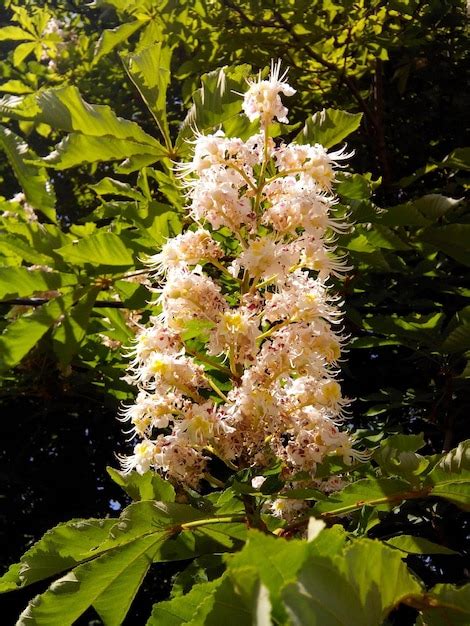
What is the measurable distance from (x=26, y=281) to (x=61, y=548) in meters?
0.56

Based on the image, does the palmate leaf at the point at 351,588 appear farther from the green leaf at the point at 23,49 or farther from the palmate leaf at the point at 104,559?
the green leaf at the point at 23,49

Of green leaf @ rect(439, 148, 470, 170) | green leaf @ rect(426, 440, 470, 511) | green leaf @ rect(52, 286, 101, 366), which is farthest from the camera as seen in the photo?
green leaf @ rect(439, 148, 470, 170)

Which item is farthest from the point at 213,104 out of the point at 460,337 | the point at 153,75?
the point at 460,337

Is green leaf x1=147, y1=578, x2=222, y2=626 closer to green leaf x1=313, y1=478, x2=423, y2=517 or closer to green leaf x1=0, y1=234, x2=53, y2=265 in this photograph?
green leaf x1=313, y1=478, x2=423, y2=517

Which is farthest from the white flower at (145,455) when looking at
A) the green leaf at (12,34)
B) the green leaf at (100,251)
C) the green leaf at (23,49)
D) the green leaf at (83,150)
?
the green leaf at (23,49)

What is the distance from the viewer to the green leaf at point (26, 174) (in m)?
1.55

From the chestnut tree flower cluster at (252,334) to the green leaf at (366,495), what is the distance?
13 centimetres

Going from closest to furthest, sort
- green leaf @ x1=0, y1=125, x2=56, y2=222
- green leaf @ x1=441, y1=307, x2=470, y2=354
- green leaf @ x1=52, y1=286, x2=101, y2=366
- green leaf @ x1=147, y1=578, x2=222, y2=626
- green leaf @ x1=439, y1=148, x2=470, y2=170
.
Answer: green leaf @ x1=147, y1=578, x2=222, y2=626, green leaf @ x1=52, y1=286, x2=101, y2=366, green leaf @ x1=0, y1=125, x2=56, y2=222, green leaf @ x1=441, y1=307, x2=470, y2=354, green leaf @ x1=439, y1=148, x2=470, y2=170

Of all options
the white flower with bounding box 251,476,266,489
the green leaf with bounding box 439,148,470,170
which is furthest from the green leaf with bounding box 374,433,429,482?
the green leaf with bounding box 439,148,470,170

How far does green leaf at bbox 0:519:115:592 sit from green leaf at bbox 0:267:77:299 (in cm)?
52

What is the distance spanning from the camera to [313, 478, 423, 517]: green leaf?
1.07 m

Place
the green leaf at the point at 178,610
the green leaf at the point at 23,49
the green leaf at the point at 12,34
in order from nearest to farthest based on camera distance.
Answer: the green leaf at the point at 178,610
the green leaf at the point at 12,34
the green leaf at the point at 23,49

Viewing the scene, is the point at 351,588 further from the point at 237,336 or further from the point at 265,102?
the point at 265,102

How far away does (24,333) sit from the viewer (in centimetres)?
135
